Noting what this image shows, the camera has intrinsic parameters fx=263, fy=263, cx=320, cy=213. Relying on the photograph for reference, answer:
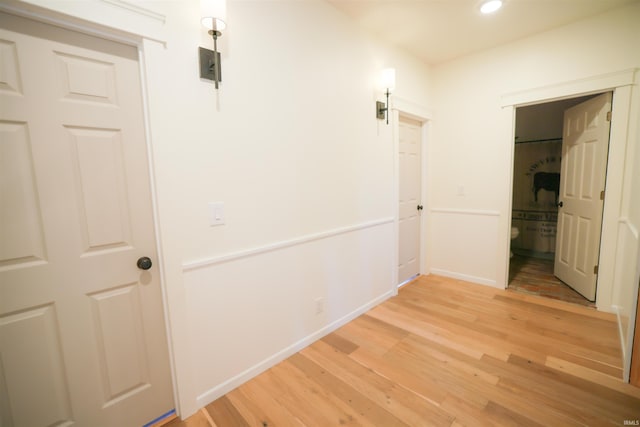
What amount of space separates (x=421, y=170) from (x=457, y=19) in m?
1.66

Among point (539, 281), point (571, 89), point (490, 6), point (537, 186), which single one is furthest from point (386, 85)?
point (537, 186)

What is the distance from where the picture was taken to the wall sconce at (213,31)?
132 centimetres

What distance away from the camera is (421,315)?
2.59 metres

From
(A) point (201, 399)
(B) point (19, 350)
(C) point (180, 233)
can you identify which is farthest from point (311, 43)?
(A) point (201, 399)

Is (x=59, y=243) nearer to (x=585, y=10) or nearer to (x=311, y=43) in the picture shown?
(x=311, y=43)

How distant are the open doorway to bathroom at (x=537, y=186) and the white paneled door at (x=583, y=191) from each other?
2.21 ft

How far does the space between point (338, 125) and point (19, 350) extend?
Result: 2283 millimetres

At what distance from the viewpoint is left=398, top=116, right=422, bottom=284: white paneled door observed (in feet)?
10.6

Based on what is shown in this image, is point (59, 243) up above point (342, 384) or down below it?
above

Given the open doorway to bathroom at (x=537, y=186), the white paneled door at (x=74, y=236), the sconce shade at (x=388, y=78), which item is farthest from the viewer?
the open doorway to bathroom at (x=537, y=186)

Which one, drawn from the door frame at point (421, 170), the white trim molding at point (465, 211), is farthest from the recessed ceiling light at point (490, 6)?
the white trim molding at point (465, 211)

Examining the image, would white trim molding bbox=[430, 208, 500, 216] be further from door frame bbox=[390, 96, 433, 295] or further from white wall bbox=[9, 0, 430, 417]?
white wall bbox=[9, 0, 430, 417]

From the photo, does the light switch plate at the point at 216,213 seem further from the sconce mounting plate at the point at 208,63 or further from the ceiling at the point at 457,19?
the ceiling at the point at 457,19

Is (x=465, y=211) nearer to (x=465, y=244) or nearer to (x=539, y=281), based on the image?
(x=465, y=244)
